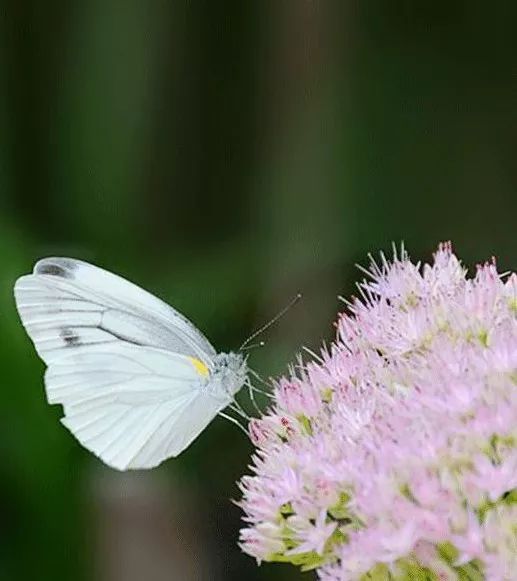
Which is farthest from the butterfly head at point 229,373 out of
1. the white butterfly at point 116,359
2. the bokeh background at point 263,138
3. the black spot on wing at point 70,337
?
the bokeh background at point 263,138

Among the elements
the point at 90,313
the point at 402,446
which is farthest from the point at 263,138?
the point at 402,446

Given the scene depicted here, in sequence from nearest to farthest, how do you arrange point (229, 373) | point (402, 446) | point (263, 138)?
point (402, 446), point (229, 373), point (263, 138)

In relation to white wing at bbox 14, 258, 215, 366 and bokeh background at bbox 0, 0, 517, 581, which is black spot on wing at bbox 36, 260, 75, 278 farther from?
bokeh background at bbox 0, 0, 517, 581

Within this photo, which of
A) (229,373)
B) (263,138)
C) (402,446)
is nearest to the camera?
(402,446)

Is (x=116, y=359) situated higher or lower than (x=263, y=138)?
lower

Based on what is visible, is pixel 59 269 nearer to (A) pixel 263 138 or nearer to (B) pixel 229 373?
(B) pixel 229 373

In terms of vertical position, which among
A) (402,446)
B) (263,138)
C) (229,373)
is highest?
(263,138)

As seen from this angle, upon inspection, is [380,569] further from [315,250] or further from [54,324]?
[315,250]
